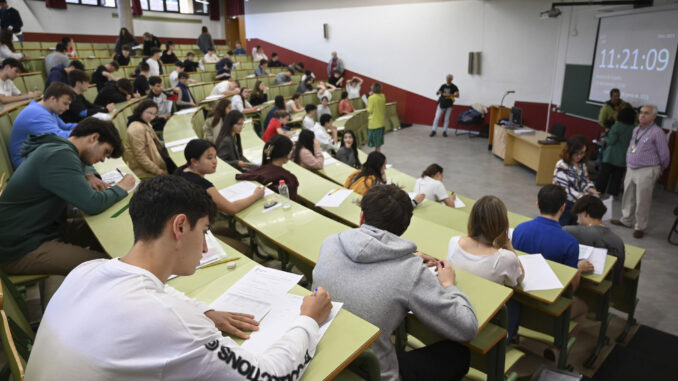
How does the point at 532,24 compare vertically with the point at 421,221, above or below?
above

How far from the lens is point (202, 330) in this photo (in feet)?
3.79

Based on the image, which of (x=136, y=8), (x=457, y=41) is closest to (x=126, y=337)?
(x=457, y=41)

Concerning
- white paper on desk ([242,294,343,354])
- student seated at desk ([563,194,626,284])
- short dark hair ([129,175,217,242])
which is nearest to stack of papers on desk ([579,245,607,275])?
student seated at desk ([563,194,626,284])

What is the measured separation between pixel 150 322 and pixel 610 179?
747 cm

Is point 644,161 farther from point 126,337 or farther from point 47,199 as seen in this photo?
point 47,199

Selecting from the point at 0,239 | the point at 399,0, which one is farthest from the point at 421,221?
the point at 399,0

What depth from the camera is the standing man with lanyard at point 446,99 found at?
1102 centimetres

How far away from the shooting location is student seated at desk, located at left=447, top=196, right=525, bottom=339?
240 cm

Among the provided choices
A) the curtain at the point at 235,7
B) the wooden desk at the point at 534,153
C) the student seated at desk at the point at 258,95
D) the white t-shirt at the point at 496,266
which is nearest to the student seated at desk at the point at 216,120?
the student seated at desk at the point at 258,95

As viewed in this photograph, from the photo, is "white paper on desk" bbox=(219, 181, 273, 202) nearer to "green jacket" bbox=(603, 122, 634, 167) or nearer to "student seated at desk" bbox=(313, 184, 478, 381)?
"student seated at desk" bbox=(313, 184, 478, 381)

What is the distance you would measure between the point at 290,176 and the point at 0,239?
7.02ft

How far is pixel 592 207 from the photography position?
3.42 metres

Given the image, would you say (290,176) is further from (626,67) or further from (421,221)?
(626,67)

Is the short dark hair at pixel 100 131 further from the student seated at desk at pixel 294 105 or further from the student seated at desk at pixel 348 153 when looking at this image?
the student seated at desk at pixel 294 105
